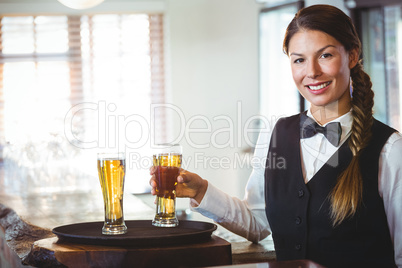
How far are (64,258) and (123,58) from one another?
5.09 metres

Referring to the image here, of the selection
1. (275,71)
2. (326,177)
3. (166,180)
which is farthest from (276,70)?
(166,180)

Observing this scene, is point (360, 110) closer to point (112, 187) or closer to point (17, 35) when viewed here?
point (112, 187)

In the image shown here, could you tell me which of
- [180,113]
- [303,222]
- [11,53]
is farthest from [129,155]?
[303,222]

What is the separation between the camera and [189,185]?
4.72ft

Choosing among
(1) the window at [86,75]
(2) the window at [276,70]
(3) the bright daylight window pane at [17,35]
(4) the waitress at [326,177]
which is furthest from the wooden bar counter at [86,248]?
(3) the bright daylight window pane at [17,35]

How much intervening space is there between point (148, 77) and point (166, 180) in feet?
15.7

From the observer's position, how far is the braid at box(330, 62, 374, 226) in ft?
4.59

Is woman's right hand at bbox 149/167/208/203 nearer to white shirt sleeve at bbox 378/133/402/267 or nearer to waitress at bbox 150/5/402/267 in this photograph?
waitress at bbox 150/5/402/267

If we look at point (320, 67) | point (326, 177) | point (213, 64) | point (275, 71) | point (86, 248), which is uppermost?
point (213, 64)

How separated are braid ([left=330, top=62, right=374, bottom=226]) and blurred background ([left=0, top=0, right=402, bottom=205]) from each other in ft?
12.2

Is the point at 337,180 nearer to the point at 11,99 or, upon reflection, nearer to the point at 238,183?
the point at 238,183

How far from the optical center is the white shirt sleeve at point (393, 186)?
4.54 feet

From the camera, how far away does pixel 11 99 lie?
5.88 m

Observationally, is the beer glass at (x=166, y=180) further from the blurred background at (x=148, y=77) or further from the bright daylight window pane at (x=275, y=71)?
the blurred background at (x=148, y=77)
